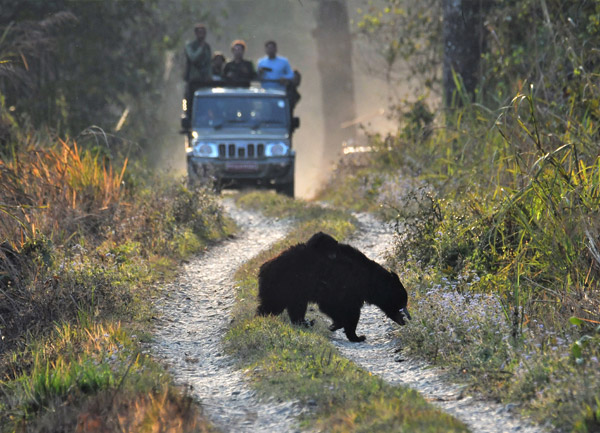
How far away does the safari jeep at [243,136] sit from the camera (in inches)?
688

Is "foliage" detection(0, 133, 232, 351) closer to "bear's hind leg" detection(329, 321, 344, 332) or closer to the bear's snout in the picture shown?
"bear's hind leg" detection(329, 321, 344, 332)

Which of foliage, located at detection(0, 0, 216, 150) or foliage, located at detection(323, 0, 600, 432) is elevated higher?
foliage, located at detection(0, 0, 216, 150)

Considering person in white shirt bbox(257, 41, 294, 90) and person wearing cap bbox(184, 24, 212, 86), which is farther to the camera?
person wearing cap bbox(184, 24, 212, 86)

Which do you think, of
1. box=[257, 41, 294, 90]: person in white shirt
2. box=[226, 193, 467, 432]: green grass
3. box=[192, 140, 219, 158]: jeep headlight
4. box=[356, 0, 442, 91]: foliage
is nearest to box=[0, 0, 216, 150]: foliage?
box=[192, 140, 219, 158]: jeep headlight

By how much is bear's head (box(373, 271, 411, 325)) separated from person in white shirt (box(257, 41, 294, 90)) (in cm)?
1181

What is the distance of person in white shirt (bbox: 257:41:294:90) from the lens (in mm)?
18766

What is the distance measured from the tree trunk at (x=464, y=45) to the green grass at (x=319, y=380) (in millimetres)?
8732

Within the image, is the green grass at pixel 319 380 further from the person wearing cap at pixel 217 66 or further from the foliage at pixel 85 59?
the foliage at pixel 85 59

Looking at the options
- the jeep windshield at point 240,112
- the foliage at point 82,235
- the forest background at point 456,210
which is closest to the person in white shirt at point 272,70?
the jeep windshield at point 240,112

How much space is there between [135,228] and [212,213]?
7.93 feet

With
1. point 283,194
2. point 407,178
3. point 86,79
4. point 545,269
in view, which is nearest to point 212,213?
point 407,178

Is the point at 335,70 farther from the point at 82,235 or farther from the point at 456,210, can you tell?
the point at 456,210

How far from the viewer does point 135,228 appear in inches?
449

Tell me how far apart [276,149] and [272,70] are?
2.39 meters
